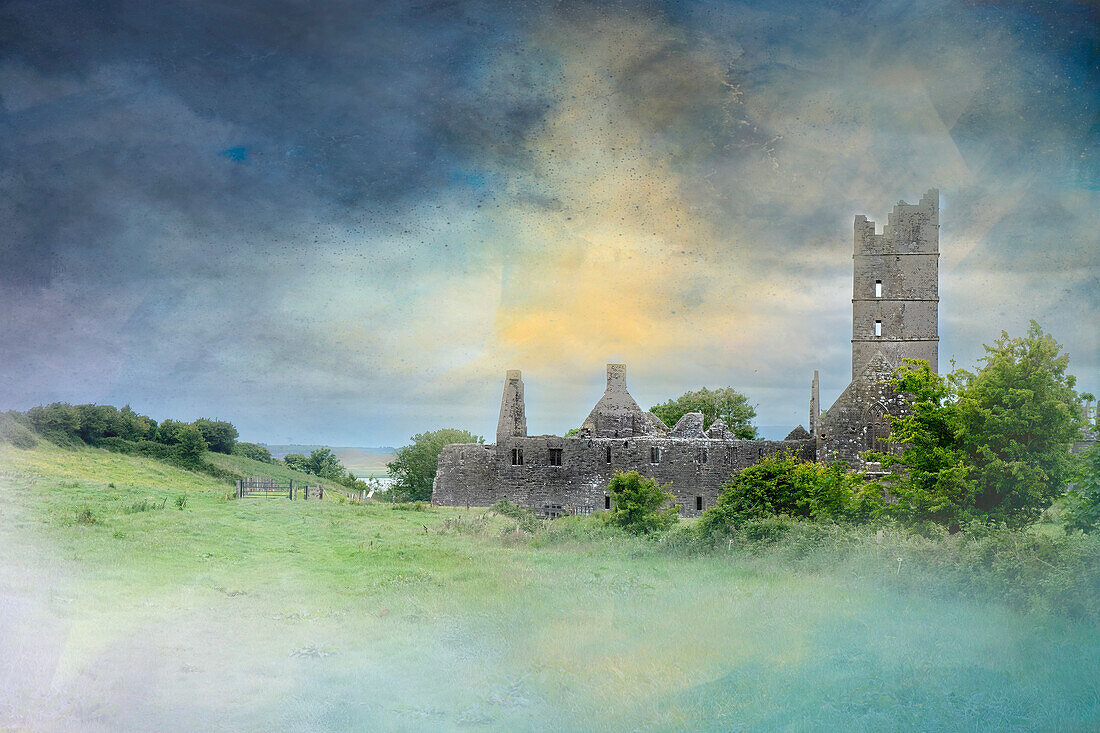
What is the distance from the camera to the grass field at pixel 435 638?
25.9 ft

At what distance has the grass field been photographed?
25.9ft

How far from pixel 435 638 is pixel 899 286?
113 ft

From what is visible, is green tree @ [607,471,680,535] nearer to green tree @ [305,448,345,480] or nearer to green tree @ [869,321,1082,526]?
green tree @ [869,321,1082,526]

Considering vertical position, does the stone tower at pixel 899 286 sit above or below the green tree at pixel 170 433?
above

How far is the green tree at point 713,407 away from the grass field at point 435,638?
127ft

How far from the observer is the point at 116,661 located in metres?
8.48

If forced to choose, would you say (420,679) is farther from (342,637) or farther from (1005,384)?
(1005,384)

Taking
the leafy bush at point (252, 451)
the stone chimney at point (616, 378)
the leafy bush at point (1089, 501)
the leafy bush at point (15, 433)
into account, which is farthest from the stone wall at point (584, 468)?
the leafy bush at point (15, 433)

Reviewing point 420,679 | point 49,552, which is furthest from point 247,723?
point 49,552

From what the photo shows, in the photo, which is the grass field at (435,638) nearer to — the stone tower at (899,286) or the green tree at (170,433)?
the green tree at (170,433)

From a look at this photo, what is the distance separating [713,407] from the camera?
173ft

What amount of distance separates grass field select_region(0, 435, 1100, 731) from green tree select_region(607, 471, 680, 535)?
599cm

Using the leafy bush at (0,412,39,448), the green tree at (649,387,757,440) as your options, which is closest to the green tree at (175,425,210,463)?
the leafy bush at (0,412,39,448)

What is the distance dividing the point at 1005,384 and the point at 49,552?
17.5 meters
